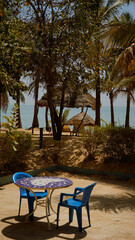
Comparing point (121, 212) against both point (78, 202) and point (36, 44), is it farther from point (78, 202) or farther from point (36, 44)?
point (36, 44)

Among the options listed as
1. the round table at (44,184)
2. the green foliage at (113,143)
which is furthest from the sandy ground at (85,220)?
the green foliage at (113,143)

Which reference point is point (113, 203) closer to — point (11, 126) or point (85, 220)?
point (85, 220)

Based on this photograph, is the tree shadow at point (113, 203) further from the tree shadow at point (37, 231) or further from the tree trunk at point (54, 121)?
the tree trunk at point (54, 121)

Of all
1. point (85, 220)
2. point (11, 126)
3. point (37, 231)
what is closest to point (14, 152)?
point (11, 126)

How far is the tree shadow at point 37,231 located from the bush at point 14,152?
4.50 meters

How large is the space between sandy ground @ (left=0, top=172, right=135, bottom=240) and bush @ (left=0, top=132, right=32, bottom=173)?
5.66 feet

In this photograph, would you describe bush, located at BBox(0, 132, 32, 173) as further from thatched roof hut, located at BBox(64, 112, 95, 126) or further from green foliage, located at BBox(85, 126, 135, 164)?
thatched roof hut, located at BBox(64, 112, 95, 126)

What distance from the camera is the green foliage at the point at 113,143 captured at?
1135cm

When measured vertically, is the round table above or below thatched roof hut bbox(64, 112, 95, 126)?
below

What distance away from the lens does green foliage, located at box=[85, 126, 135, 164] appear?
11352 millimetres

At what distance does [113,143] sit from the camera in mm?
11469

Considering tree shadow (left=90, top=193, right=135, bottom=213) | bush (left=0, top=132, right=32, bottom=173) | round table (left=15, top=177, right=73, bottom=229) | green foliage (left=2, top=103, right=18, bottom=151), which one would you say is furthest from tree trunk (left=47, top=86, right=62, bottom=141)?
round table (left=15, top=177, right=73, bottom=229)

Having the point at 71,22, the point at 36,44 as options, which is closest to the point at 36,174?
the point at 36,44

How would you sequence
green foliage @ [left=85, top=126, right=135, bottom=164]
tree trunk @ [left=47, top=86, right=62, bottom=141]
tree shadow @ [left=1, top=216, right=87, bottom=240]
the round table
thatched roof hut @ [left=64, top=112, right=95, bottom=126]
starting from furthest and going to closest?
1. thatched roof hut @ [left=64, top=112, right=95, bottom=126]
2. tree trunk @ [left=47, top=86, right=62, bottom=141]
3. green foliage @ [left=85, top=126, right=135, bottom=164]
4. the round table
5. tree shadow @ [left=1, top=216, right=87, bottom=240]
